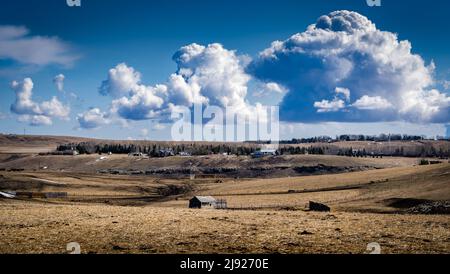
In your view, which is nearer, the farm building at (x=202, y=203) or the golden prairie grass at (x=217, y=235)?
the golden prairie grass at (x=217, y=235)

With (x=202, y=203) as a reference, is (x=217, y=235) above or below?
above

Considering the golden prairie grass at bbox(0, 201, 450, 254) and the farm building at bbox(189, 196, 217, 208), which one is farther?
the farm building at bbox(189, 196, 217, 208)

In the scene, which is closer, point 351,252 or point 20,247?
point 351,252

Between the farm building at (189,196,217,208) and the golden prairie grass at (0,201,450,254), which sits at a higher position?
the golden prairie grass at (0,201,450,254)

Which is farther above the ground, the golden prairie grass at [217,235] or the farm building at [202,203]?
the golden prairie grass at [217,235]

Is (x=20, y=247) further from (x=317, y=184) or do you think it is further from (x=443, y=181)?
(x=317, y=184)

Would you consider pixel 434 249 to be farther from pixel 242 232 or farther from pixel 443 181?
pixel 443 181

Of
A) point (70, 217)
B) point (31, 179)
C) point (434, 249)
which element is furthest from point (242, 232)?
point (31, 179)

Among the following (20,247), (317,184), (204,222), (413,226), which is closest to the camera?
(20,247)

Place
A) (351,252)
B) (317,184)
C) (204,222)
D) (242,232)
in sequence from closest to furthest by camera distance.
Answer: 1. (351,252)
2. (242,232)
3. (204,222)
4. (317,184)

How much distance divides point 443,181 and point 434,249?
59562 mm

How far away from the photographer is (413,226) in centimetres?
3597

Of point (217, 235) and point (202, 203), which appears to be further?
point (202, 203)
